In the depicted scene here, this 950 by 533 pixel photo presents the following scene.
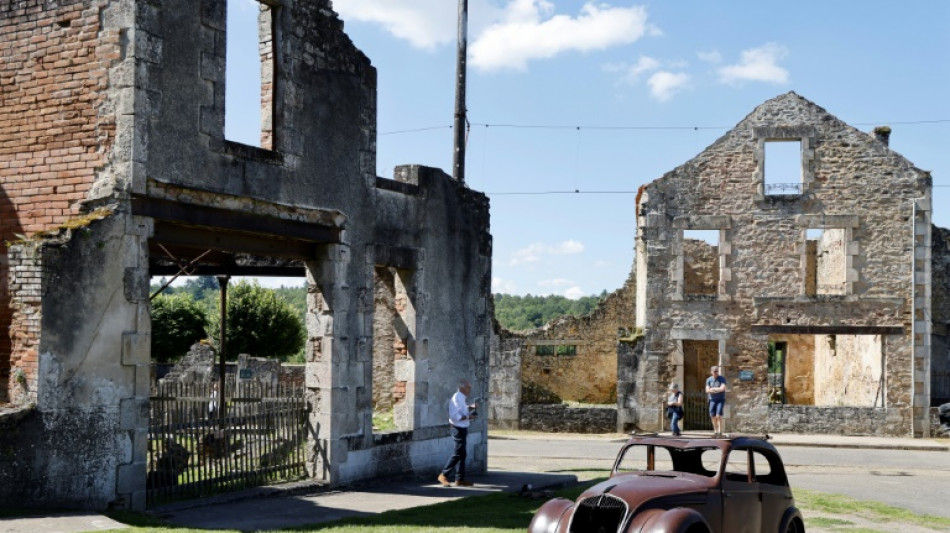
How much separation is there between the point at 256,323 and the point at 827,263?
2090 centimetres

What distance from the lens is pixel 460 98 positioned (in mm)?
23156

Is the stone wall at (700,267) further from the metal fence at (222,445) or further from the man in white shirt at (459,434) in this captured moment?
the metal fence at (222,445)

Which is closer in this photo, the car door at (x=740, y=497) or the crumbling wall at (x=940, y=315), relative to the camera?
the car door at (x=740, y=497)

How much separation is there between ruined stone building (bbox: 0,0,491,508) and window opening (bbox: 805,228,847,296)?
57.7 feet

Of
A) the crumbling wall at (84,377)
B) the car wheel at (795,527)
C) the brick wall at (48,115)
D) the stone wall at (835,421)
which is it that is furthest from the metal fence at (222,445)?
the stone wall at (835,421)

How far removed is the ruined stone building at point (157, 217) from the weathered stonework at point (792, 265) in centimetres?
1350

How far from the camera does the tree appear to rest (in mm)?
39319

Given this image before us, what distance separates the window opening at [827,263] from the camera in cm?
3050

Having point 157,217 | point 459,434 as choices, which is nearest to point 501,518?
point 459,434

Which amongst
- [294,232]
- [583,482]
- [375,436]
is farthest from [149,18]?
[583,482]

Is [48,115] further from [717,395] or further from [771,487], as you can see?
[717,395]

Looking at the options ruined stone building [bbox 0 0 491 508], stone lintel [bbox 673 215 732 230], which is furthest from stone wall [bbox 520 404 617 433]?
ruined stone building [bbox 0 0 491 508]

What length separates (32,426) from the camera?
995 cm

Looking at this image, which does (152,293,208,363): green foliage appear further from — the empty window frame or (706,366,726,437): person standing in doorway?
(706,366,726,437): person standing in doorway
